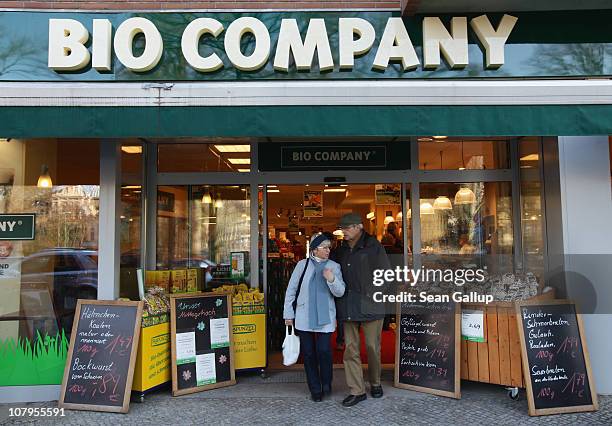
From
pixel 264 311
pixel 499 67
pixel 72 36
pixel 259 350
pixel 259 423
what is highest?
pixel 72 36

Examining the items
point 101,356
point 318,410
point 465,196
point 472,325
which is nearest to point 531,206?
point 465,196

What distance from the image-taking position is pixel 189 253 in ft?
21.5

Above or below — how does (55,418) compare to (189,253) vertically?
below

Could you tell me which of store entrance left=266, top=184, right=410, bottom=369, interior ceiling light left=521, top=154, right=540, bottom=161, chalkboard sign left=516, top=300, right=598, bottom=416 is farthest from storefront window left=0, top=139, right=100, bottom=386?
interior ceiling light left=521, top=154, right=540, bottom=161

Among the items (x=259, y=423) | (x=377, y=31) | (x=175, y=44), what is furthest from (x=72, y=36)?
(x=259, y=423)

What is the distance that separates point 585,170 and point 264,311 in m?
3.84

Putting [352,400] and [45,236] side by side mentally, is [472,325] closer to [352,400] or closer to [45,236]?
Answer: [352,400]

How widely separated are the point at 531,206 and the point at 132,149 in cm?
482

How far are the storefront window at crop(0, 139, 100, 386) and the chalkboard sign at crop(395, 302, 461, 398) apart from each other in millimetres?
3385

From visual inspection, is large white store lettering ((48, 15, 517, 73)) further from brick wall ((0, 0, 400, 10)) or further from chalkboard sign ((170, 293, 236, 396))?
chalkboard sign ((170, 293, 236, 396))

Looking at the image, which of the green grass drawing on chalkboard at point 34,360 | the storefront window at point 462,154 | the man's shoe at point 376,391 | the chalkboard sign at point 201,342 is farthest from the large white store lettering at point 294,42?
the man's shoe at point 376,391

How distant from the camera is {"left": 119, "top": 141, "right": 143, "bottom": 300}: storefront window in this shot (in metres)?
5.60

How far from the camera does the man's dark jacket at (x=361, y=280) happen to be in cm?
487

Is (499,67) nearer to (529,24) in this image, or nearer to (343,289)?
(529,24)
